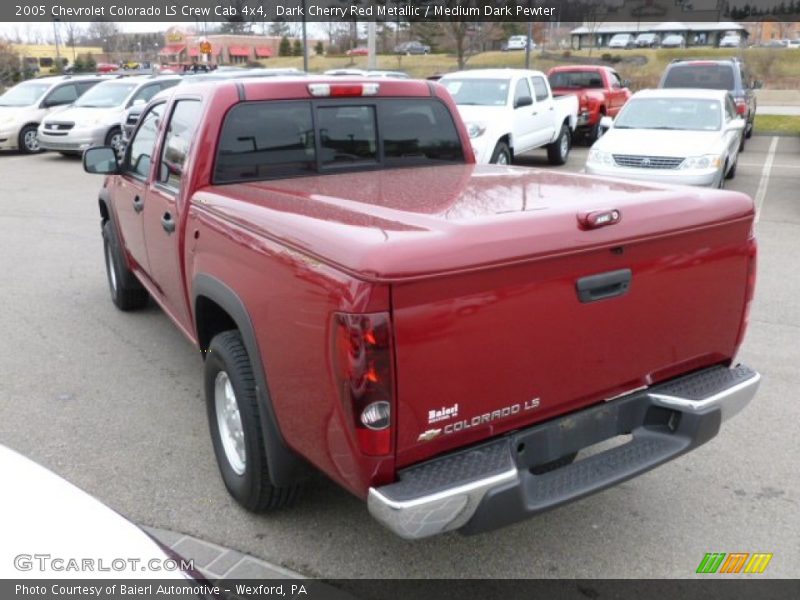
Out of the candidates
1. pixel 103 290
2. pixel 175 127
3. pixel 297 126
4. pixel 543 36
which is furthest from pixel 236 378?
pixel 543 36

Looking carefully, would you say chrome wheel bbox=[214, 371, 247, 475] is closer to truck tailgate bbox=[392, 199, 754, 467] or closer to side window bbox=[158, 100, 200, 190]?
side window bbox=[158, 100, 200, 190]

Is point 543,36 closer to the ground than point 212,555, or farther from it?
farther from it

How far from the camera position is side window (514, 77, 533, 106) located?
13.0m

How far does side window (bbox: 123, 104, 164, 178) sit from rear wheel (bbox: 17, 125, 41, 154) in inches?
561

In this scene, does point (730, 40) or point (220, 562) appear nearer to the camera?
point (220, 562)

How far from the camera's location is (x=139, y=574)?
6.51 feet

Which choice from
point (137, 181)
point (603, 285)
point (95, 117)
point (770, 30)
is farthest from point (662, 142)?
point (770, 30)

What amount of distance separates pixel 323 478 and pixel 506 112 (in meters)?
10.0

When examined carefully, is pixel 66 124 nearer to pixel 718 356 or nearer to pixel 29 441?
pixel 29 441

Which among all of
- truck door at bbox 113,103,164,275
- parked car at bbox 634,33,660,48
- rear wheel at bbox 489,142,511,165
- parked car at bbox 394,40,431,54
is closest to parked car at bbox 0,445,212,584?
truck door at bbox 113,103,164,275

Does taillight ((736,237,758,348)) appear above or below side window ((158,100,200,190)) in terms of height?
below

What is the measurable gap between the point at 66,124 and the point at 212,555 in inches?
605

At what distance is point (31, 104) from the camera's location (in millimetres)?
17875

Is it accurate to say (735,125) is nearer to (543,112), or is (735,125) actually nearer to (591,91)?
(543,112)
